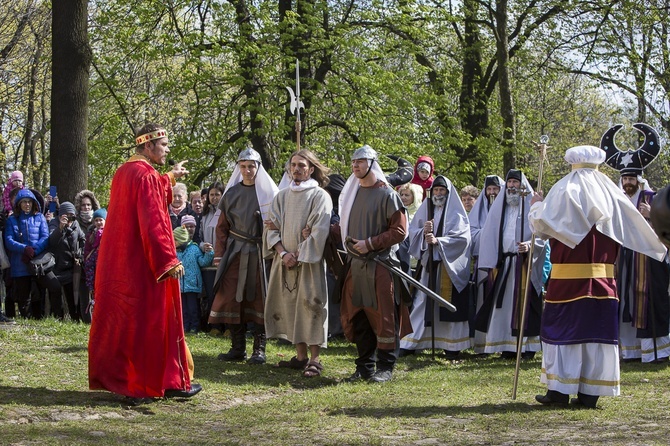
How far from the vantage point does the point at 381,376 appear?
9219 mm

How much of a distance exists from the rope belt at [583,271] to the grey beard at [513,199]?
346 cm

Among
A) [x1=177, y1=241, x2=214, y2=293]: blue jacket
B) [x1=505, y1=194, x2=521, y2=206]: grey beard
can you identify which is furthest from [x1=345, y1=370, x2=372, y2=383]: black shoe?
[x1=177, y1=241, x2=214, y2=293]: blue jacket

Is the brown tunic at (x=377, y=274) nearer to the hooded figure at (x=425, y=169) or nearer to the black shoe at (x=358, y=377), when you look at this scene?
the black shoe at (x=358, y=377)

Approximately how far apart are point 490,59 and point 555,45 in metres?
2.39

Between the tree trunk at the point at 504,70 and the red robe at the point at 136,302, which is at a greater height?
the tree trunk at the point at 504,70

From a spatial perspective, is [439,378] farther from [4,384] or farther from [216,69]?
[216,69]

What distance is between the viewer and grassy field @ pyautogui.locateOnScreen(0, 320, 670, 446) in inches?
253

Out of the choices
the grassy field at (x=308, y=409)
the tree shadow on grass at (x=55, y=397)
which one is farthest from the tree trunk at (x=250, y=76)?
the tree shadow on grass at (x=55, y=397)

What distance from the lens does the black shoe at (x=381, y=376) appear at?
29.9 ft

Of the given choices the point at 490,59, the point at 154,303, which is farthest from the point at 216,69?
the point at 154,303

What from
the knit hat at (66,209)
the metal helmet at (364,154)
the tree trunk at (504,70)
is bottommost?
the knit hat at (66,209)

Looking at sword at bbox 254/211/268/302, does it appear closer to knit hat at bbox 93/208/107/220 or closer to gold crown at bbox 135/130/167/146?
gold crown at bbox 135/130/167/146

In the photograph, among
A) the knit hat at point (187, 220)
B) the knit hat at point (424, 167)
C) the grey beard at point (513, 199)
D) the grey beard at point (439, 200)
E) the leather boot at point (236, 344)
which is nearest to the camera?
the leather boot at point (236, 344)

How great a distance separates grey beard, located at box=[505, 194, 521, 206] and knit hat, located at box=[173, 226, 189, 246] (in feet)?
14.1
